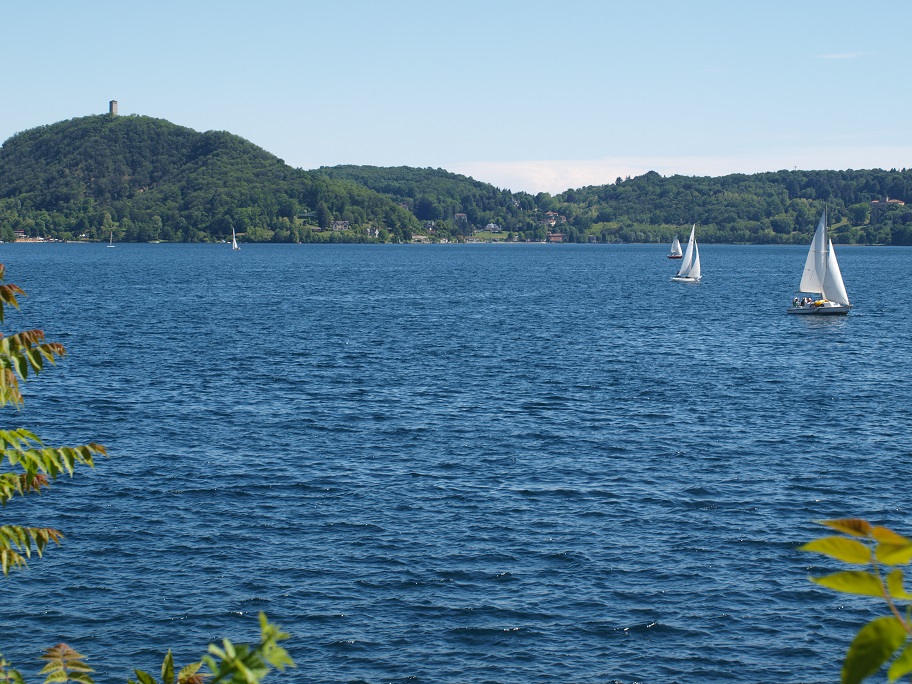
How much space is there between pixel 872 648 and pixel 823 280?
398 feet

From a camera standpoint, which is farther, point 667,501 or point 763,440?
point 763,440

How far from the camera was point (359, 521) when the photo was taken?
37.7 metres

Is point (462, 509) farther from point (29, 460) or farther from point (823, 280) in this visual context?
point (823, 280)

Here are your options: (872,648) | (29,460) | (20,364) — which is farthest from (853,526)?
(29,460)

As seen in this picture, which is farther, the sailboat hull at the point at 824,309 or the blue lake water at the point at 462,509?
the sailboat hull at the point at 824,309

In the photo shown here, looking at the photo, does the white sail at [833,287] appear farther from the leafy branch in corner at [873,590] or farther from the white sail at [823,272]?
the leafy branch in corner at [873,590]

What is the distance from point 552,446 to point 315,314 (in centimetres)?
7993

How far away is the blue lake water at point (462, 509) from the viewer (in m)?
28.5

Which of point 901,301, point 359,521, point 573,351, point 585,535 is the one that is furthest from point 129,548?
point 901,301

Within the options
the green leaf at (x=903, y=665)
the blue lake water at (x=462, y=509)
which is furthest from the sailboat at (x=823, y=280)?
the green leaf at (x=903, y=665)

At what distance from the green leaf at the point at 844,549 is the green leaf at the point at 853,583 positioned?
65 mm

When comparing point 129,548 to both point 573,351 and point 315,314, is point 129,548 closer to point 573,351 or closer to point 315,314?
point 573,351

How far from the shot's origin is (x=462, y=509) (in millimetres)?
39188

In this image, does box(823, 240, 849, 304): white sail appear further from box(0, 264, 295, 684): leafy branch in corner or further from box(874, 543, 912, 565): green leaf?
box(874, 543, 912, 565): green leaf
